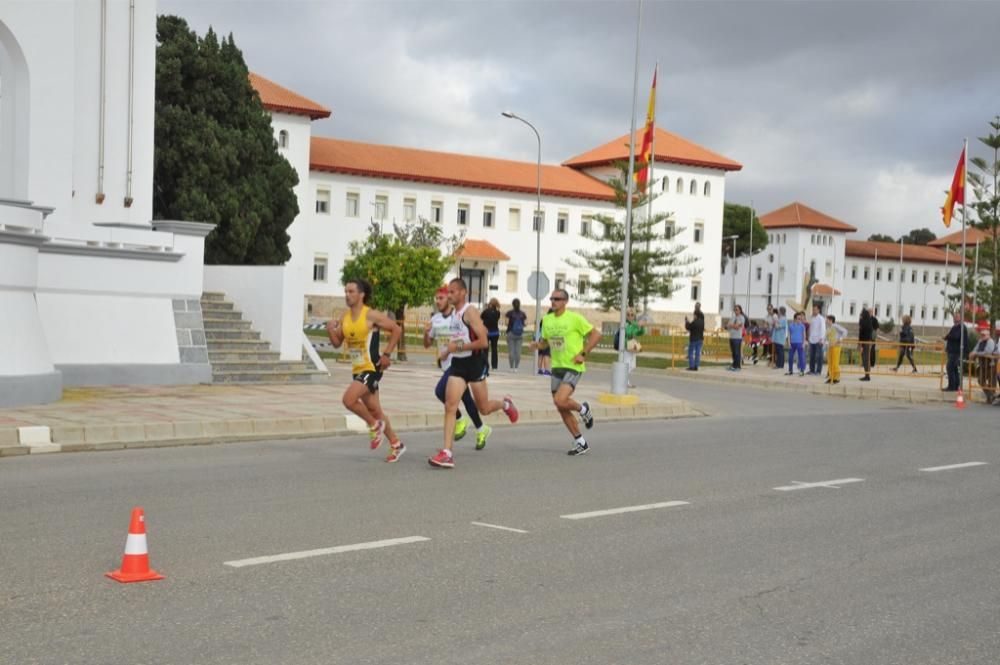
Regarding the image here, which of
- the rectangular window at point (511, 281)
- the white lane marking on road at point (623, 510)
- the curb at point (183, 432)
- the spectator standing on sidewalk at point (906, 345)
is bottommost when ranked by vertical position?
the curb at point (183, 432)

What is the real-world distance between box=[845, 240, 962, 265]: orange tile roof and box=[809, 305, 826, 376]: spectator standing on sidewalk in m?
97.7

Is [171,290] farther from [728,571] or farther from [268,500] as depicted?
[728,571]

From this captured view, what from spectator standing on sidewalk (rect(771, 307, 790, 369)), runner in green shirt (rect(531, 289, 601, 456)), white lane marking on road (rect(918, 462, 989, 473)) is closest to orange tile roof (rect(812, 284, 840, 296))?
spectator standing on sidewalk (rect(771, 307, 790, 369))

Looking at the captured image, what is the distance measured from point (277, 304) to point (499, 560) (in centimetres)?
1640

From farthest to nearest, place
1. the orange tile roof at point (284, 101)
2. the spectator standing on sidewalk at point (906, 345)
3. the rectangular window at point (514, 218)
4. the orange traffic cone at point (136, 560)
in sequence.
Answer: the rectangular window at point (514, 218), the orange tile roof at point (284, 101), the spectator standing on sidewalk at point (906, 345), the orange traffic cone at point (136, 560)

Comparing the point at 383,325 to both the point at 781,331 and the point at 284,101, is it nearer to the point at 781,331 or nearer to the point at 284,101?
the point at 781,331

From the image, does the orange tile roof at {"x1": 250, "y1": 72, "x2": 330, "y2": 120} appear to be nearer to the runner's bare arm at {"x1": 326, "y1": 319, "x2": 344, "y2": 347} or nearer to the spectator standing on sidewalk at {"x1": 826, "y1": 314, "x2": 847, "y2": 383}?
the spectator standing on sidewalk at {"x1": 826, "y1": 314, "x2": 847, "y2": 383}

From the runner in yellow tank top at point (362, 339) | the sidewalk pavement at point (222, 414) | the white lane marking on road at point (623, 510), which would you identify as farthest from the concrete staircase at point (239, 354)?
the white lane marking on road at point (623, 510)

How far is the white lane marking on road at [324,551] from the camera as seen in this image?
7219 mm

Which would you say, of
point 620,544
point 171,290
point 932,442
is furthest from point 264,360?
point 620,544

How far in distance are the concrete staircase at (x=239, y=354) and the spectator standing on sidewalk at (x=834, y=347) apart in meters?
14.3

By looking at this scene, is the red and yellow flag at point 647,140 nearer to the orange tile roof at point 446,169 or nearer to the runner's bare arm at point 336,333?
the runner's bare arm at point 336,333

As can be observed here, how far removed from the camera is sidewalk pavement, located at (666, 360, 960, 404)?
29281mm

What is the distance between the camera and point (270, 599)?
628cm
